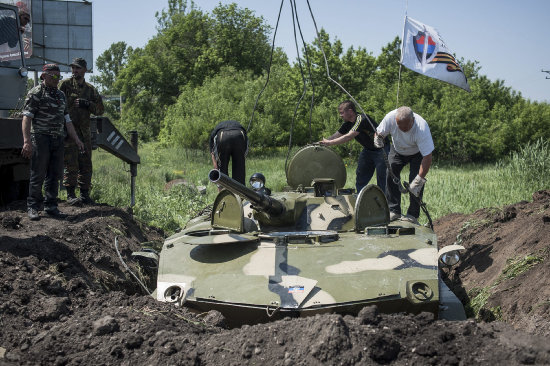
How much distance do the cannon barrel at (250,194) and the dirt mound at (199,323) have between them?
1.13m

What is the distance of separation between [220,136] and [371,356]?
6.38m

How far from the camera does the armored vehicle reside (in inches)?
231

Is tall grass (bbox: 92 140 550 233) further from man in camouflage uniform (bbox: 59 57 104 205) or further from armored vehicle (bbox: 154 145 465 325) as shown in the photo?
armored vehicle (bbox: 154 145 465 325)

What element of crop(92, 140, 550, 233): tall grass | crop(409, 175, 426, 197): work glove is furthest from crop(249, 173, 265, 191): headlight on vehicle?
crop(92, 140, 550, 233): tall grass

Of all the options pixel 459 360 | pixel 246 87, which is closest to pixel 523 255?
pixel 459 360

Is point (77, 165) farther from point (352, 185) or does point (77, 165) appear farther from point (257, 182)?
point (352, 185)

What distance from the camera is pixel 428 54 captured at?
13203mm

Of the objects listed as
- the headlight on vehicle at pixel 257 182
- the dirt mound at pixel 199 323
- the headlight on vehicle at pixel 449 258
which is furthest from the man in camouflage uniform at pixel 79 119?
the headlight on vehicle at pixel 449 258

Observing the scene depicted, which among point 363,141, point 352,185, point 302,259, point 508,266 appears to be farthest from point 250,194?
point 352,185

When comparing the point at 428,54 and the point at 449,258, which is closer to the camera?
the point at 449,258

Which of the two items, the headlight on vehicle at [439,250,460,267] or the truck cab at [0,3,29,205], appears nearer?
the headlight on vehicle at [439,250,460,267]

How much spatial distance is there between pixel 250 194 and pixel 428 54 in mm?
7835

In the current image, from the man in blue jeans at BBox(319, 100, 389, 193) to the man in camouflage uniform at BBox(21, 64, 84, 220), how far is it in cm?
373

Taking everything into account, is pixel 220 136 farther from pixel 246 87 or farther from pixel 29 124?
pixel 246 87
